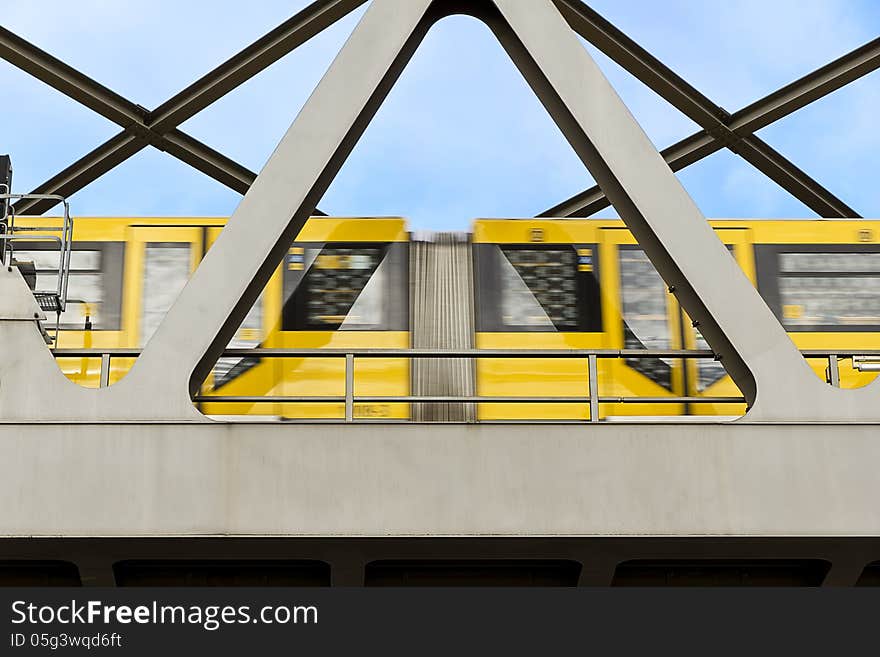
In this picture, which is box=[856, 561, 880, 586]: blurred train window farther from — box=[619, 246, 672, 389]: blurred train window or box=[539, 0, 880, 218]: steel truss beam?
box=[539, 0, 880, 218]: steel truss beam

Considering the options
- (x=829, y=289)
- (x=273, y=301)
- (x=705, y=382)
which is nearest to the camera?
(x=705, y=382)

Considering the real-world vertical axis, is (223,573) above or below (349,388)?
below

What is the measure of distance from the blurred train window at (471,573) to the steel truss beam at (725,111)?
9.19m

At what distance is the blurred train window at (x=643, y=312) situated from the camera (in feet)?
41.5

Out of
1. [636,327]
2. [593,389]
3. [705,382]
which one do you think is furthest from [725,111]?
[593,389]

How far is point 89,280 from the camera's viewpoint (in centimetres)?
1281

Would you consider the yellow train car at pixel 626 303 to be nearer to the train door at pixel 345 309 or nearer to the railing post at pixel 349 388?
the train door at pixel 345 309

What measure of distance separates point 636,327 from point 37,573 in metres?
6.75

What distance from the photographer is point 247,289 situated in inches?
333

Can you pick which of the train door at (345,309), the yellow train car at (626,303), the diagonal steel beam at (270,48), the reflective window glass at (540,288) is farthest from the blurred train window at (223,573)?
the diagonal steel beam at (270,48)

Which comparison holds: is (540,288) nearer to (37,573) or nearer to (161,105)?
(37,573)

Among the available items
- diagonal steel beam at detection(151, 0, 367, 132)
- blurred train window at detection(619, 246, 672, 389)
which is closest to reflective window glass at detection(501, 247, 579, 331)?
blurred train window at detection(619, 246, 672, 389)
